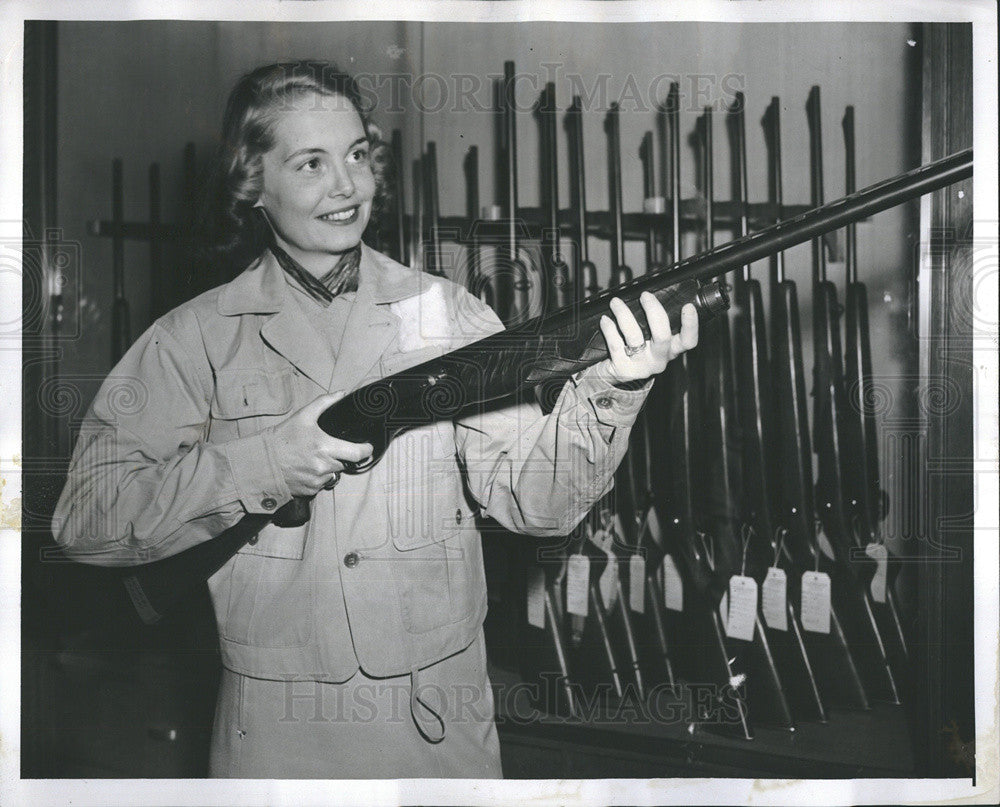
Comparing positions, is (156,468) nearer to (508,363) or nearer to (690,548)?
(508,363)

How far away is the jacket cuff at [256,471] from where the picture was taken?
1.28 meters

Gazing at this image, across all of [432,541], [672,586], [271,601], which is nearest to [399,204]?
[432,541]

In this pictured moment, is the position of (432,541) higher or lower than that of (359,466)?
lower

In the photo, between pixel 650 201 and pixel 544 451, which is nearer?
pixel 544 451

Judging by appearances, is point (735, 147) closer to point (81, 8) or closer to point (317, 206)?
point (317, 206)

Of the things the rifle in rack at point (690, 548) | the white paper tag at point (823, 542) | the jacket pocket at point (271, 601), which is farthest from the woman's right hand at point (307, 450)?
the white paper tag at point (823, 542)

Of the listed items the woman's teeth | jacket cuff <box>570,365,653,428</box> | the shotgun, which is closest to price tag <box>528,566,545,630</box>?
jacket cuff <box>570,365,653,428</box>

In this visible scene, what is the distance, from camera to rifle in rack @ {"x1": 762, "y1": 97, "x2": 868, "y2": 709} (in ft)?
4.54

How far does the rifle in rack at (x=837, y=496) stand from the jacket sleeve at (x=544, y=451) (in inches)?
12.9

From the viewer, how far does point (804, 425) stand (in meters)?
1.42

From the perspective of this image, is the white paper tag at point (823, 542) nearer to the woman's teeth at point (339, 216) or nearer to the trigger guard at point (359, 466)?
the trigger guard at point (359, 466)

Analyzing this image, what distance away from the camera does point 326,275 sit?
1327 mm

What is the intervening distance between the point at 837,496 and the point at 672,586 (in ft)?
0.98

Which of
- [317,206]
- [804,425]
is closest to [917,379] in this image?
[804,425]
